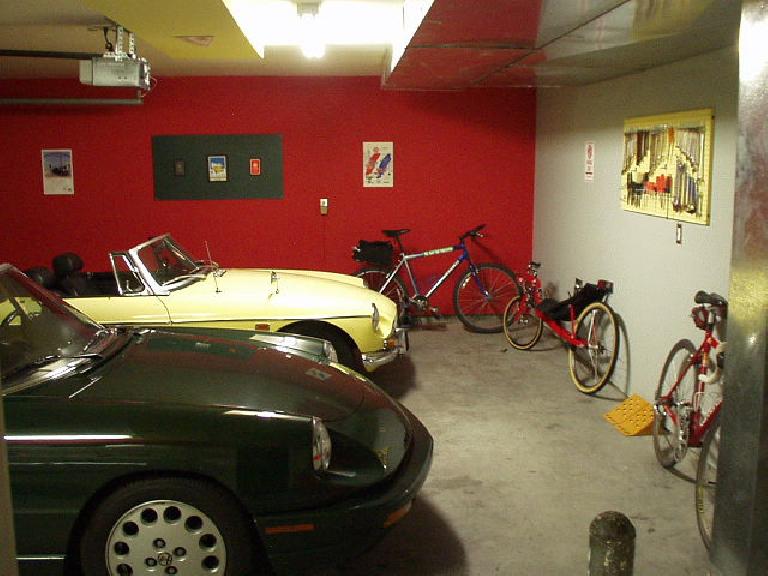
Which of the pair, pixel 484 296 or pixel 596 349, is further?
pixel 484 296

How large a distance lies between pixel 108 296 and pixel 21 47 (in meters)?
2.81

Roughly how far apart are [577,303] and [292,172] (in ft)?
13.3

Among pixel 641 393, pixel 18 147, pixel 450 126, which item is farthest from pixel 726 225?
pixel 18 147

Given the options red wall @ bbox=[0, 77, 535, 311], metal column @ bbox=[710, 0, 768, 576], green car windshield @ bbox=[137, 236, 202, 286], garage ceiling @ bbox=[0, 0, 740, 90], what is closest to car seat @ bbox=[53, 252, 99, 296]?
green car windshield @ bbox=[137, 236, 202, 286]

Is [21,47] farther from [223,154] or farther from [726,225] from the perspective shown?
[726,225]

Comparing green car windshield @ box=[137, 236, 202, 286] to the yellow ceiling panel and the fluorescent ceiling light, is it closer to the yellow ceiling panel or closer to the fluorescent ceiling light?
the yellow ceiling panel

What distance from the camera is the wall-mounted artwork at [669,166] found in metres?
5.18

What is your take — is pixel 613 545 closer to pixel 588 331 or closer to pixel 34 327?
pixel 34 327

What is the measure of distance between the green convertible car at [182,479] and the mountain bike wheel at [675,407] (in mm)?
2067

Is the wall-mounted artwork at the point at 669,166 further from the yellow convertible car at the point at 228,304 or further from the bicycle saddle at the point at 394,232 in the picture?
the bicycle saddle at the point at 394,232

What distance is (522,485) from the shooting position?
4699 millimetres

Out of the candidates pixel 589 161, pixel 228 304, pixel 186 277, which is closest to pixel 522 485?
pixel 228 304

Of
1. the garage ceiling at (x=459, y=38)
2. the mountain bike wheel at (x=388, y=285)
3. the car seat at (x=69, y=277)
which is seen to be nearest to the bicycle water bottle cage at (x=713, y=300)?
the garage ceiling at (x=459, y=38)

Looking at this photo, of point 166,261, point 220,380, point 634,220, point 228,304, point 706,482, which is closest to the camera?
point 220,380
